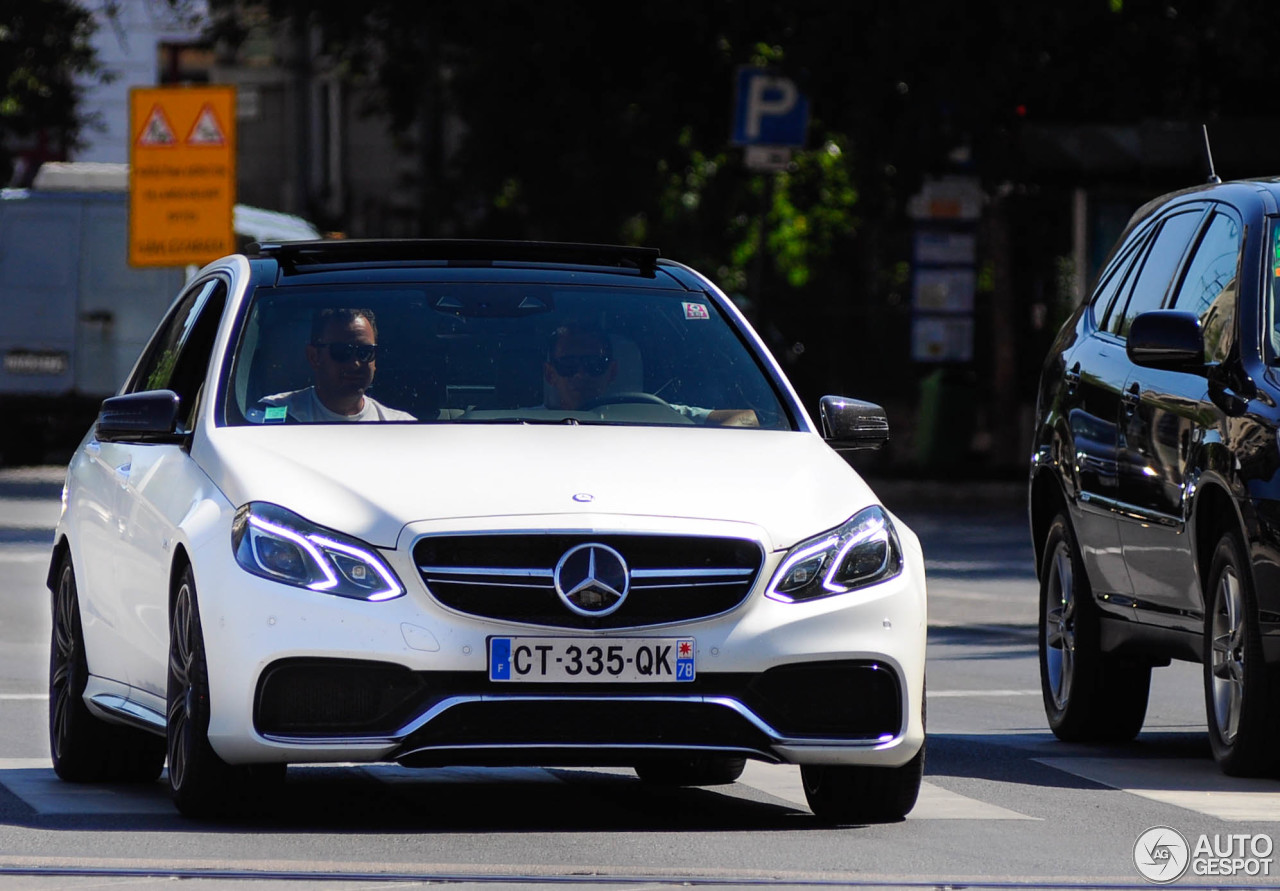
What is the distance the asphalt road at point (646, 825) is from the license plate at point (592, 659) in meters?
0.40

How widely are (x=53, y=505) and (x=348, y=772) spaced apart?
15.5 metres

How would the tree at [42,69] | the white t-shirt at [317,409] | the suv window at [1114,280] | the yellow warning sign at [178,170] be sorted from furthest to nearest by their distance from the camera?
the tree at [42,69]
the yellow warning sign at [178,170]
the suv window at [1114,280]
the white t-shirt at [317,409]

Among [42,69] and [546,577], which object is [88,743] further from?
[42,69]

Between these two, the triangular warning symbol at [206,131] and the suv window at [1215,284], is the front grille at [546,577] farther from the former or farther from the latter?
the triangular warning symbol at [206,131]

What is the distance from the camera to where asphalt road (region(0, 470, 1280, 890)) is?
21.3 ft

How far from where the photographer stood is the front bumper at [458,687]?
22.6ft

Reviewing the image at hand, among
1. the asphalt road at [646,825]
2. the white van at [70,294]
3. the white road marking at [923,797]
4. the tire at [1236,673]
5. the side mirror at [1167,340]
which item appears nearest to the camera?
the asphalt road at [646,825]

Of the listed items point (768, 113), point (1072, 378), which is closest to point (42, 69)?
point (768, 113)

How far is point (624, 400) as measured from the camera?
797cm

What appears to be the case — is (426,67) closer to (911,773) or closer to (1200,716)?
(1200,716)

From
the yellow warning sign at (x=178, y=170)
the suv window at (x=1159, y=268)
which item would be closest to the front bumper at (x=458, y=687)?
the suv window at (x=1159, y=268)

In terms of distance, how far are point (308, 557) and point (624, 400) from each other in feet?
4.34

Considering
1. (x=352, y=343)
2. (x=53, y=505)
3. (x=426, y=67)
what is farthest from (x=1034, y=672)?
(x=426, y=67)
